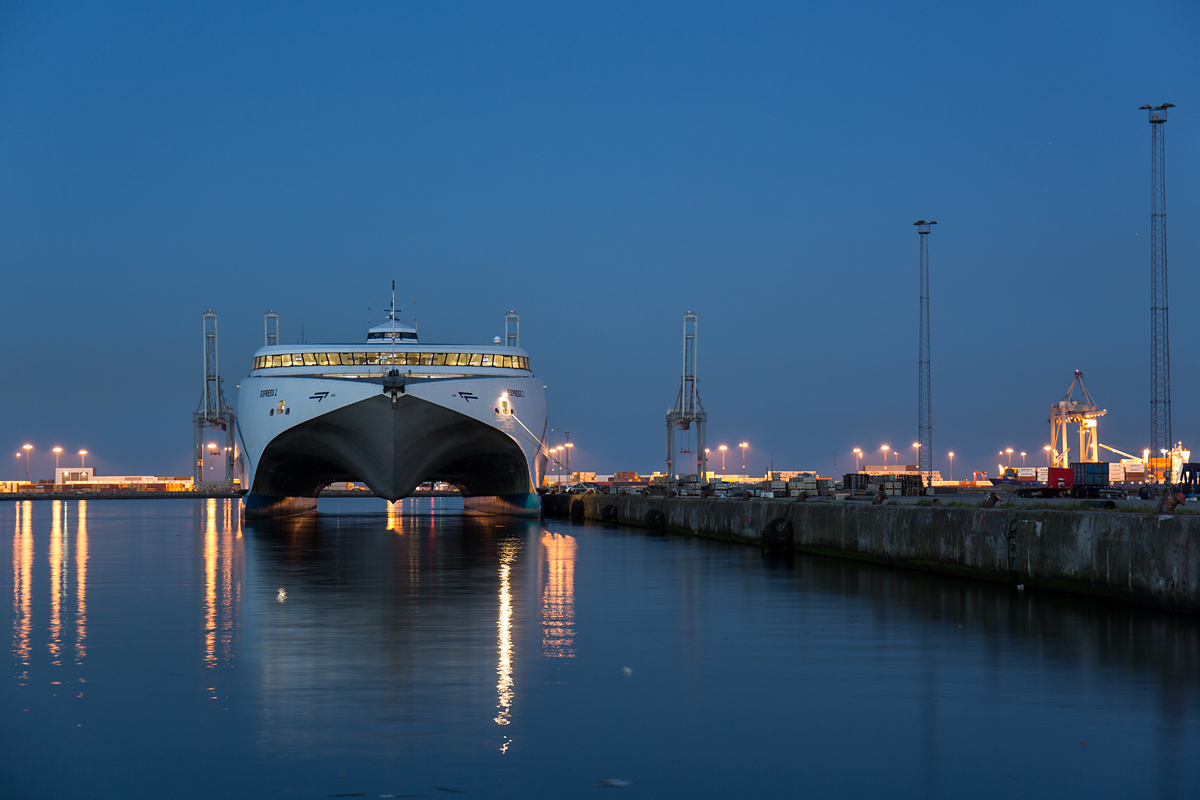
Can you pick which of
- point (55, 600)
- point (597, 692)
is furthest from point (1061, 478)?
point (597, 692)

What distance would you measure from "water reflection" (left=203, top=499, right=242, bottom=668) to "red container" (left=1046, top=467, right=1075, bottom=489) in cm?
3463

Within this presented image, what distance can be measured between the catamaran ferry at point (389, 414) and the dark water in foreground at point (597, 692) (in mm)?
24468

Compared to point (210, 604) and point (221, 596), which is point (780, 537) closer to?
point (221, 596)

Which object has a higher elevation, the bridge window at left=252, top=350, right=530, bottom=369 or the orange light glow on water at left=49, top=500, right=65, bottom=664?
the bridge window at left=252, top=350, right=530, bottom=369

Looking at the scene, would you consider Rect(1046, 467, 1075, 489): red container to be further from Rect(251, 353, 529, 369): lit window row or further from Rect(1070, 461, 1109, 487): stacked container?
Rect(251, 353, 529, 369): lit window row

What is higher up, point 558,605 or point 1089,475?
point 1089,475

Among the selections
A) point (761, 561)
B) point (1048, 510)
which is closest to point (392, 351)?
point (761, 561)

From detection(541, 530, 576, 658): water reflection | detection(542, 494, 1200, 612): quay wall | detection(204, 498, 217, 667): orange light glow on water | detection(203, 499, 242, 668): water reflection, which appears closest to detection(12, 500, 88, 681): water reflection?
detection(204, 498, 217, 667): orange light glow on water

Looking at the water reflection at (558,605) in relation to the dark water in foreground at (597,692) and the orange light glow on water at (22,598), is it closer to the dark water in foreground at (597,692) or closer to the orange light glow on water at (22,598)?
the dark water in foreground at (597,692)

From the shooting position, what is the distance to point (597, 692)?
1159cm

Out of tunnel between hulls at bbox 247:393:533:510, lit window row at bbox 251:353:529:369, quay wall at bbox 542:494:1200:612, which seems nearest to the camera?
quay wall at bbox 542:494:1200:612

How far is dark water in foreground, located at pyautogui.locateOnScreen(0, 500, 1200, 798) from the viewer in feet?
27.8

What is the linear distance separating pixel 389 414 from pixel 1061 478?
30.1 metres

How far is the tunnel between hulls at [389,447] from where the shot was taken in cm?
4703
